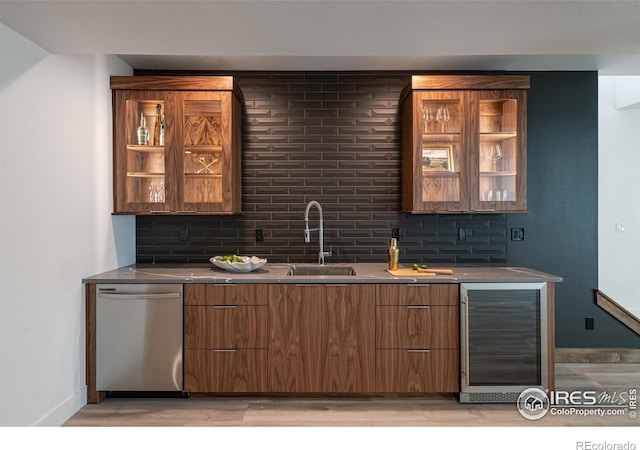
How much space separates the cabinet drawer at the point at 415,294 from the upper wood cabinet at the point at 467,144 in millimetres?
679

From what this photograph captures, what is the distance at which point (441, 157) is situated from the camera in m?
3.65

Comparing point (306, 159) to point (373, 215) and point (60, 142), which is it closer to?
point (373, 215)

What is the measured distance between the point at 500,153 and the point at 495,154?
0.04m

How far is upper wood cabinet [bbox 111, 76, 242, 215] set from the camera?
11.6 ft

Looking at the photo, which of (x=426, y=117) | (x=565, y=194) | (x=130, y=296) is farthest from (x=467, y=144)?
(x=130, y=296)

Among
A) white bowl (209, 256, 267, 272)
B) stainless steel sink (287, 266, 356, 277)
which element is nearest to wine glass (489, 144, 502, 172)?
stainless steel sink (287, 266, 356, 277)

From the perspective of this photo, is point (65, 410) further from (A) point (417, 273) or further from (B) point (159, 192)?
(A) point (417, 273)

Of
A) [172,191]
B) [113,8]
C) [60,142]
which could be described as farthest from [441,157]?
[60,142]

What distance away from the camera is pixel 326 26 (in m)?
2.44

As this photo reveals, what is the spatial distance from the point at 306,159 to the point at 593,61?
2520mm

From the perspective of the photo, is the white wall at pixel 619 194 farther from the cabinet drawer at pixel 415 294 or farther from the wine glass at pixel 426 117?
the cabinet drawer at pixel 415 294

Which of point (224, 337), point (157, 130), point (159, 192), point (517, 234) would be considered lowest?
point (224, 337)

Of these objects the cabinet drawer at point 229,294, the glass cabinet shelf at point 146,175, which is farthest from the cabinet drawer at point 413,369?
the glass cabinet shelf at point 146,175

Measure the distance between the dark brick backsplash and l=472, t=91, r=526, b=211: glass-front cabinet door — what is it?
42 cm
